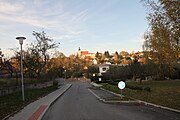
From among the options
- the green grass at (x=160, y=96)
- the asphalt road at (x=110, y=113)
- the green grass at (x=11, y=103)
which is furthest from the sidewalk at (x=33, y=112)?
the green grass at (x=160, y=96)

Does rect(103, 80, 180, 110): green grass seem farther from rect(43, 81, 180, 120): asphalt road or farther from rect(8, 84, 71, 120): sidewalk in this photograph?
rect(8, 84, 71, 120): sidewalk

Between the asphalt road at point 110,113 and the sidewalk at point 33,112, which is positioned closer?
the asphalt road at point 110,113

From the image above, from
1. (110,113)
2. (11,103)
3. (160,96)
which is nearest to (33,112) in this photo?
(110,113)

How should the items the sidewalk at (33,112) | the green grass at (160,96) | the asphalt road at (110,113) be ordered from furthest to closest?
1. the green grass at (160,96)
2. the sidewalk at (33,112)
3. the asphalt road at (110,113)

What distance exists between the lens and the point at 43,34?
2456 inches

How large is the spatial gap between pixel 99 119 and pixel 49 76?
191 feet

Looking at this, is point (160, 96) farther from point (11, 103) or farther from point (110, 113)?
point (11, 103)

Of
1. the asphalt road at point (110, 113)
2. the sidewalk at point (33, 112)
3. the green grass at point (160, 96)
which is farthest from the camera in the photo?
the green grass at point (160, 96)

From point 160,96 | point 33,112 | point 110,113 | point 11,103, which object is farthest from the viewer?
point 160,96

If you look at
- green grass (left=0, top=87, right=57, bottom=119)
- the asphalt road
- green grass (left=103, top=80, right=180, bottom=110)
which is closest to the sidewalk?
the asphalt road

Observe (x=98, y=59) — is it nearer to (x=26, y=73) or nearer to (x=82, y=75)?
(x=82, y=75)

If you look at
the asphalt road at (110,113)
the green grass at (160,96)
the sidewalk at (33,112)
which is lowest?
the asphalt road at (110,113)

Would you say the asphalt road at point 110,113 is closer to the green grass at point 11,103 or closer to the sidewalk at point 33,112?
the sidewalk at point 33,112

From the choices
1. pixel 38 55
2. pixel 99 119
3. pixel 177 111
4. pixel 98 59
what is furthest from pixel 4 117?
pixel 98 59
